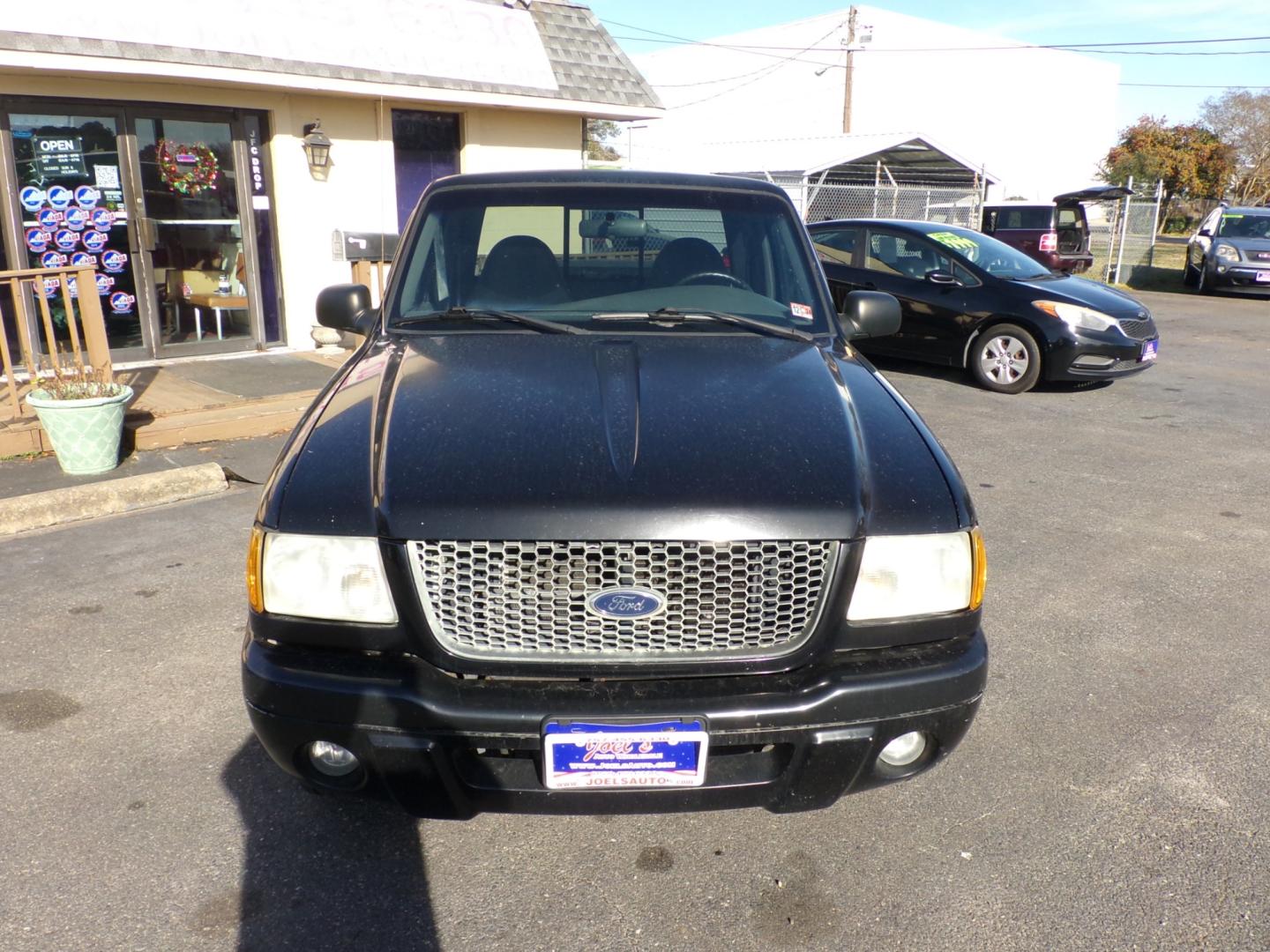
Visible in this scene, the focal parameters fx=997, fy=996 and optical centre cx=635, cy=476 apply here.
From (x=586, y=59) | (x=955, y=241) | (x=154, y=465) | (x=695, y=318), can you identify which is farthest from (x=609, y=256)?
(x=586, y=59)

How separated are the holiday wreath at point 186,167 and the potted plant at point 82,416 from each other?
3.54 m

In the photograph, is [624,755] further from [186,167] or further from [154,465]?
[186,167]

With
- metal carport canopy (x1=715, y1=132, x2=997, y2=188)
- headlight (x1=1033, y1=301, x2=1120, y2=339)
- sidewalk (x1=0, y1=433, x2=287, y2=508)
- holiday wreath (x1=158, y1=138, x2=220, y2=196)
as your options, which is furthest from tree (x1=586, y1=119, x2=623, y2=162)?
sidewalk (x1=0, y1=433, x2=287, y2=508)

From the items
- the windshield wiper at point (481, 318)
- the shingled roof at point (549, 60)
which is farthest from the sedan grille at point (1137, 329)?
the windshield wiper at point (481, 318)

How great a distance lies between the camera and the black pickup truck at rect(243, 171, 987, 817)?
218cm

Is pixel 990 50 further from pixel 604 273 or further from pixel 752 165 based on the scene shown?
pixel 604 273

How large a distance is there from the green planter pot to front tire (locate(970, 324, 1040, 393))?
7.21m

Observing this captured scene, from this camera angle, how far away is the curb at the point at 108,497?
17.2ft

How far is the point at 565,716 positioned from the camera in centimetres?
216

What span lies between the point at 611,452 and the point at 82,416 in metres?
4.65

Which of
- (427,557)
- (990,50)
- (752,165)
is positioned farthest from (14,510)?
(990,50)

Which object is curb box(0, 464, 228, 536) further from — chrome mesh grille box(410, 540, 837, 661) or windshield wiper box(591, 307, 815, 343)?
chrome mesh grille box(410, 540, 837, 661)

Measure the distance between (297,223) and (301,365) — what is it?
1663 millimetres

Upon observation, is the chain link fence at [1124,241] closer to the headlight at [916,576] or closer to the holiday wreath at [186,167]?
the holiday wreath at [186,167]
